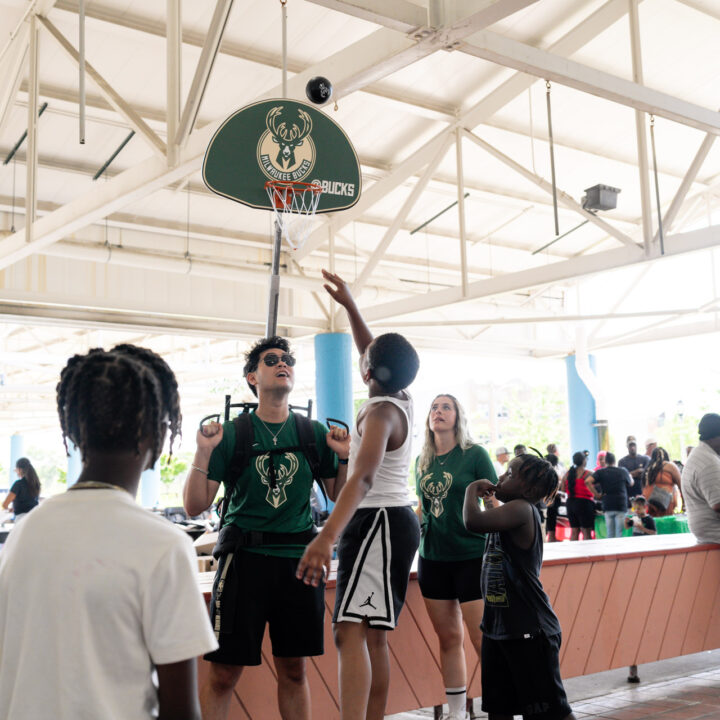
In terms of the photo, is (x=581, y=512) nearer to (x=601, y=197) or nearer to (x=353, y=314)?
(x=601, y=197)

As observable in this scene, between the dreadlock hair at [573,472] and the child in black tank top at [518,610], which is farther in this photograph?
the dreadlock hair at [573,472]

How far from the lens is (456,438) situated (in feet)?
12.6

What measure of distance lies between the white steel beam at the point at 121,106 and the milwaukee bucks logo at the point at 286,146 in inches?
73.9

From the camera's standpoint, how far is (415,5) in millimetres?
4129

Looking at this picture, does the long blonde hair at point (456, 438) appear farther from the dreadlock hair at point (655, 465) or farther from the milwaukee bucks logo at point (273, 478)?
the dreadlock hair at point (655, 465)

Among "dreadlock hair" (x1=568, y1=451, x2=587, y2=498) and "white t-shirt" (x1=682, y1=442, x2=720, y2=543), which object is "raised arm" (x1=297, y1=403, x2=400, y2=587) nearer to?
"white t-shirt" (x1=682, y1=442, x2=720, y2=543)

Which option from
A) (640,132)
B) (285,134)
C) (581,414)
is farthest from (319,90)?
(581,414)

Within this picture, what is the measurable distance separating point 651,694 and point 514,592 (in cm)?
201

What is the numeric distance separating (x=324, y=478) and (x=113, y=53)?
20.0 feet

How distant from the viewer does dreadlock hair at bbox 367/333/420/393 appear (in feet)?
9.66

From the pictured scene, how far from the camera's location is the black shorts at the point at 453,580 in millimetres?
3490

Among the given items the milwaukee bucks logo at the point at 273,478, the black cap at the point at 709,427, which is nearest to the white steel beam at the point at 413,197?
the black cap at the point at 709,427

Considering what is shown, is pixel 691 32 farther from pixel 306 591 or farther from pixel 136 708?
pixel 136 708

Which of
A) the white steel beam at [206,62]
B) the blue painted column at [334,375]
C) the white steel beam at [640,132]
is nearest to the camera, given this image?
the white steel beam at [206,62]
